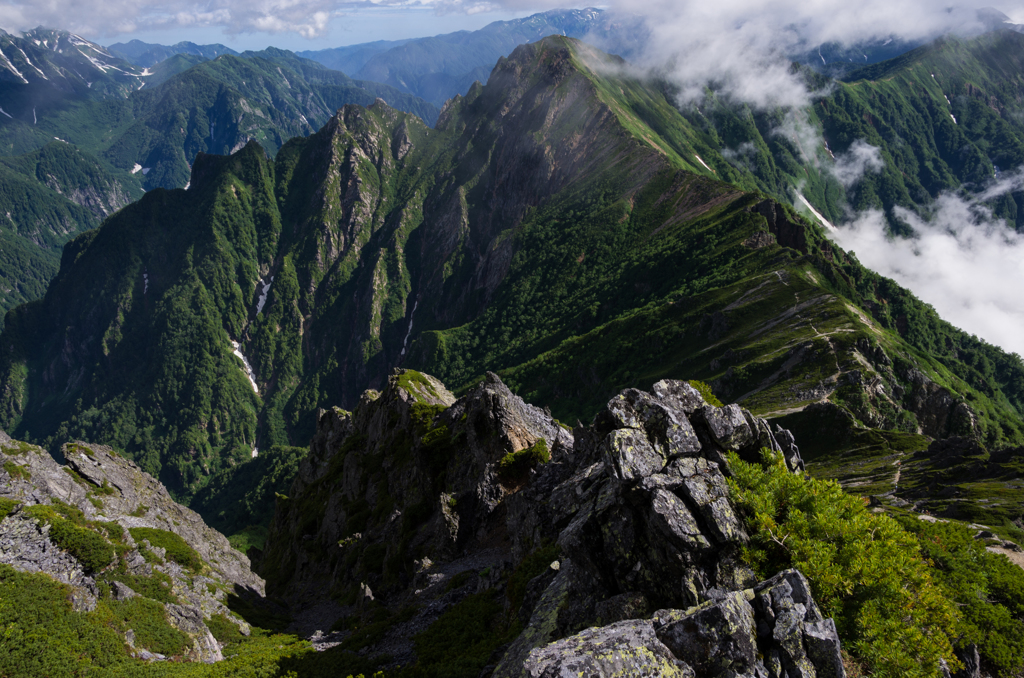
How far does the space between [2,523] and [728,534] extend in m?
47.9

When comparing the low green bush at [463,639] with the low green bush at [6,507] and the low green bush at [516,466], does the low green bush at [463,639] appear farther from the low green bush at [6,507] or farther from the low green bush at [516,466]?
the low green bush at [6,507]

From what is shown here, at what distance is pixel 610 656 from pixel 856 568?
11.2m

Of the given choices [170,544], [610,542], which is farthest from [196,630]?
[610,542]

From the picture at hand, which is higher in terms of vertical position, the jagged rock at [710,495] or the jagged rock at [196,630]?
the jagged rock at [710,495]

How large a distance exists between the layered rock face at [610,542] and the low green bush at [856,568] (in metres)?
1.53

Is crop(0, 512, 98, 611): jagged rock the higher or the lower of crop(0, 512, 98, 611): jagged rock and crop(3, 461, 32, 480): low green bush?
the lower

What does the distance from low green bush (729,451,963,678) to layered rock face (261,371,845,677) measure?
1.53m

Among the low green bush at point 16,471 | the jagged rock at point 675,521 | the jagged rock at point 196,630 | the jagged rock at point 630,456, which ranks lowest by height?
the jagged rock at point 196,630

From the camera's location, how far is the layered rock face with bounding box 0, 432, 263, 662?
37.4m

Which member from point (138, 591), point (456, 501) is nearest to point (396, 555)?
point (456, 501)

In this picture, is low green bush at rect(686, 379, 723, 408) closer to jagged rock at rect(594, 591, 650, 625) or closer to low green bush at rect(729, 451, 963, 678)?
low green bush at rect(729, 451, 963, 678)

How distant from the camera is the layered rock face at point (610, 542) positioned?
17.7m

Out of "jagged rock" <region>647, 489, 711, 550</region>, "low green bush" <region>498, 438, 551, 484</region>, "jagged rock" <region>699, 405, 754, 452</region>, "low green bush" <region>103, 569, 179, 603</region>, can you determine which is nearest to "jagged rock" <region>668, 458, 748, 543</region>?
"jagged rock" <region>647, 489, 711, 550</region>

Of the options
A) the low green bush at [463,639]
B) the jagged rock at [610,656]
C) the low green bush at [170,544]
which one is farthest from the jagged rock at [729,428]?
the low green bush at [170,544]
